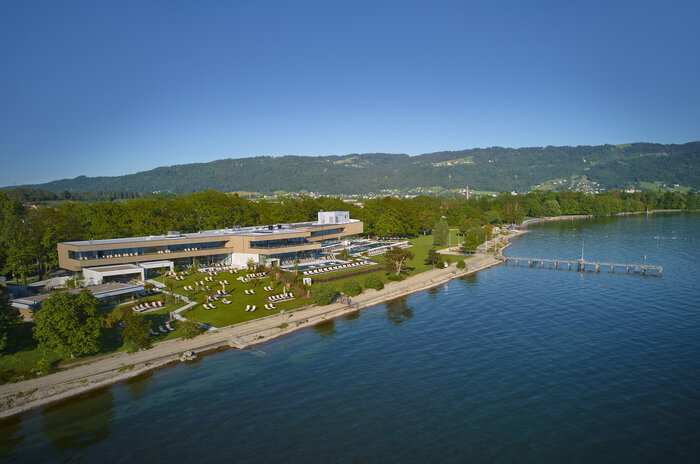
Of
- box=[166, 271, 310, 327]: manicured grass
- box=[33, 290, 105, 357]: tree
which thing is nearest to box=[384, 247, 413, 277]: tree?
box=[166, 271, 310, 327]: manicured grass

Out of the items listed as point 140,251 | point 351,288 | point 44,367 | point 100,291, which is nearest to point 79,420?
point 44,367

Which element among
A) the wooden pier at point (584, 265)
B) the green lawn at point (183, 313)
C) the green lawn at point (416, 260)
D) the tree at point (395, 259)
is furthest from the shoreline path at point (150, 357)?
the wooden pier at point (584, 265)

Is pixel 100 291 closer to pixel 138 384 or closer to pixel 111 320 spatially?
pixel 111 320

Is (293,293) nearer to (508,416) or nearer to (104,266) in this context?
(104,266)

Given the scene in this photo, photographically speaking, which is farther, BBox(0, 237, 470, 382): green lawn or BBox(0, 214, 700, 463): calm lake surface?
BBox(0, 237, 470, 382): green lawn

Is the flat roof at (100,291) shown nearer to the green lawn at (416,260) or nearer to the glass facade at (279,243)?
the glass facade at (279,243)

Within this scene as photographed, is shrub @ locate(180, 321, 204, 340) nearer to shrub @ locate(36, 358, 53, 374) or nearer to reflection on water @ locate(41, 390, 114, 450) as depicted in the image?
reflection on water @ locate(41, 390, 114, 450)
